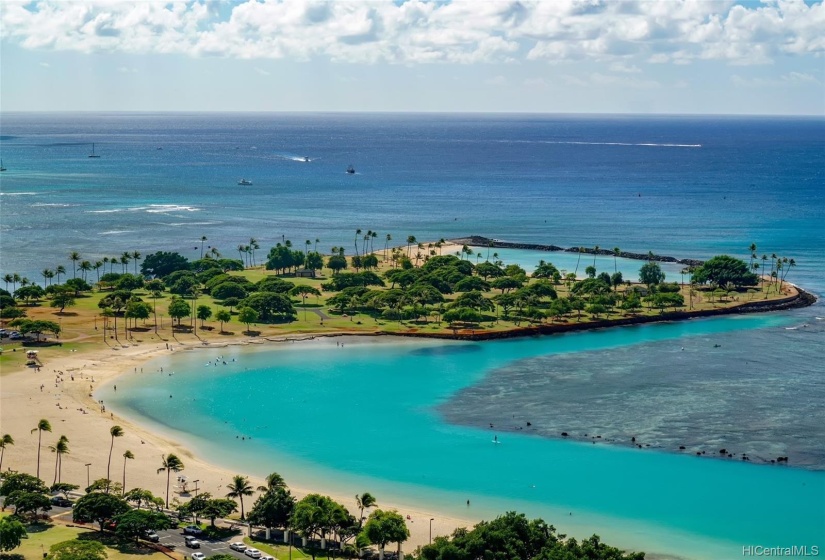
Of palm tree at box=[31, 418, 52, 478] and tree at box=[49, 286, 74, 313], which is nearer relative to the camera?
palm tree at box=[31, 418, 52, 478]

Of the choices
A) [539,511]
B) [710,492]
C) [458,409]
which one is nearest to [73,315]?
[458,409]

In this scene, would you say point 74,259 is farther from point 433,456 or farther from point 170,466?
point 433,456

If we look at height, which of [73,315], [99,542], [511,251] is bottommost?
[99,542]

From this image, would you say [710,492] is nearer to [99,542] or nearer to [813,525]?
[813,525]

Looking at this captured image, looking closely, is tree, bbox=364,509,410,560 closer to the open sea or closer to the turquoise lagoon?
the turquoise lagoon

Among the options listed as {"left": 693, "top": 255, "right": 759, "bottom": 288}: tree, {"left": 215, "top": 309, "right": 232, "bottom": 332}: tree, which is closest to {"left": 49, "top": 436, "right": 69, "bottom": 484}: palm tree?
{"left": 215, "top": 309, "right": 232, "bottom": 332}: tree

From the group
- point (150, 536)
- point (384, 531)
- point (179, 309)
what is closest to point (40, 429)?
point (150, 536)

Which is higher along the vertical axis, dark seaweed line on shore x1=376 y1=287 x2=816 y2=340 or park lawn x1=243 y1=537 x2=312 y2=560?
dark seaweed line on shore x1=376 y1=287 x2=816 y2=340
